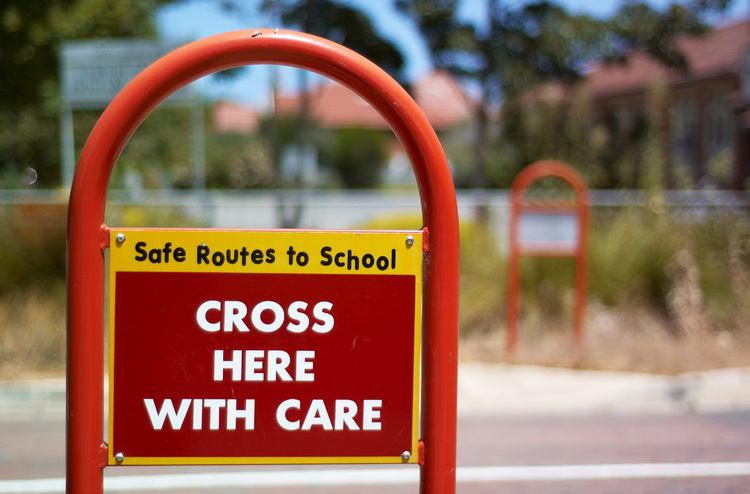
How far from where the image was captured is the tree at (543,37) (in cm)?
1568

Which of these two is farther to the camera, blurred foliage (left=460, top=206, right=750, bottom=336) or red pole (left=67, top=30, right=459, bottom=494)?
blurred foliage (left=460, top=206, right=750, bottom=336)

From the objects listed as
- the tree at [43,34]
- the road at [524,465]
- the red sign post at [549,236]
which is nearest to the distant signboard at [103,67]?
the tree at [43,34]

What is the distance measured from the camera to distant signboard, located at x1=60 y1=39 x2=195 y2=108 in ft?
32.9

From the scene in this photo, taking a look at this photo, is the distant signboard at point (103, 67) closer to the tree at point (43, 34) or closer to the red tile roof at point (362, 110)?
the tree at point (43, 34)

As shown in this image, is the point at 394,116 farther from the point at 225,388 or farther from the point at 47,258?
the point at 47,258

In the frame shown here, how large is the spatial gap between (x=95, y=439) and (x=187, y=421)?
9.0 inches

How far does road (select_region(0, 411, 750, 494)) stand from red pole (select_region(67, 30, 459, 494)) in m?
2.77

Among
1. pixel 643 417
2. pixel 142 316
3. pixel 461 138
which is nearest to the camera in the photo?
pixel 142 316

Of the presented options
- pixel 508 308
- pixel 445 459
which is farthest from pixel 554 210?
pixel 445 459

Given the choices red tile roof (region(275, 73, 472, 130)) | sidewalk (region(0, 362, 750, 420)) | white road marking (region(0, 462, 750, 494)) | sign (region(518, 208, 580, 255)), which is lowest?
white road marking (region(0, 462, 750, 494))

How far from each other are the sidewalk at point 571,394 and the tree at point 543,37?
9.91 m

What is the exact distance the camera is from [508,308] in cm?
830

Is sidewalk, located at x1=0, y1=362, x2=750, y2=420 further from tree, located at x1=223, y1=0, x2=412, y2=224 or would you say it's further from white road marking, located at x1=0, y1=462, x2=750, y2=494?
tree, located at x1=223, y1=0, x2=412, y2=224

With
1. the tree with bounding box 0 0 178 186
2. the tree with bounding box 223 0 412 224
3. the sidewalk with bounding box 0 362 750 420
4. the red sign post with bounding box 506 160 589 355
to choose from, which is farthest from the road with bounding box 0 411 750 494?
the tree with bounding box 223 0 412 224
